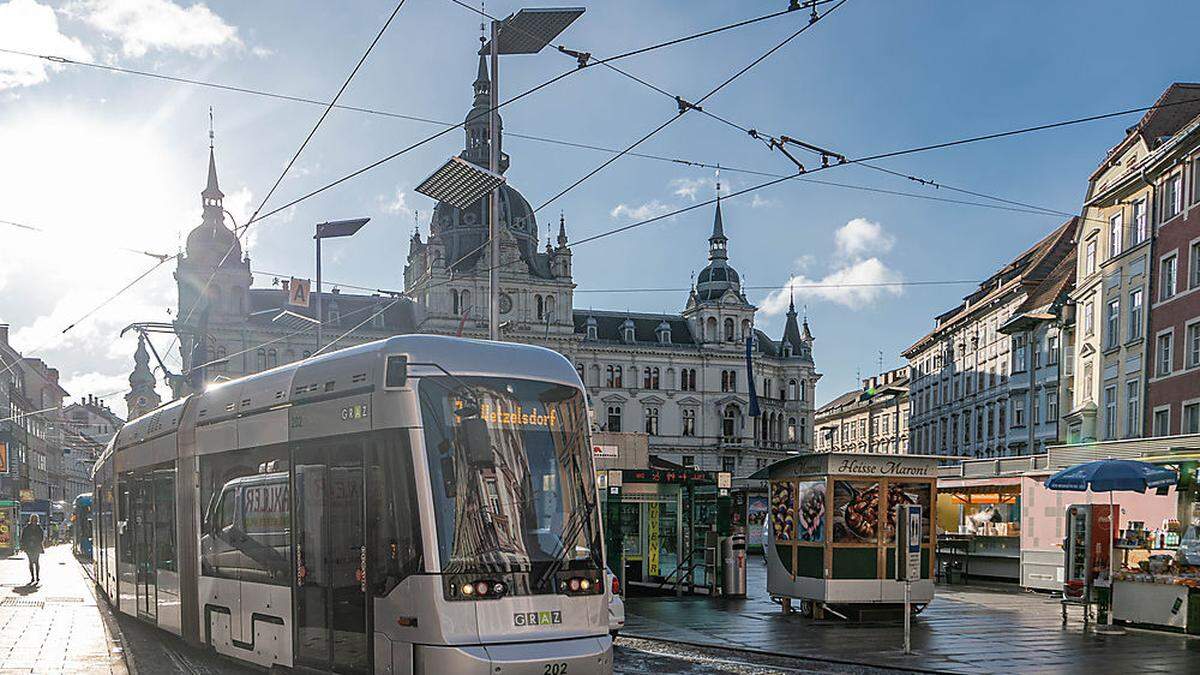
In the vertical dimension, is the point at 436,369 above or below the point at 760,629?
above

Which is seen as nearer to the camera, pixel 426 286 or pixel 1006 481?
pixel 1006 481

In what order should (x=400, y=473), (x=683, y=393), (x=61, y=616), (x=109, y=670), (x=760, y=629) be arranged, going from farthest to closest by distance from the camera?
(x=683, y=393)
(x=61, y=616)
(x=760, y=629)
(x=109, y=670)
(x=400, y=473)

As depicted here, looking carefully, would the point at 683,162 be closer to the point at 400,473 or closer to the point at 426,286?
the point at 400,473

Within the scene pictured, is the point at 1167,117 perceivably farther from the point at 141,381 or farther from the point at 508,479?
the point at 141,381

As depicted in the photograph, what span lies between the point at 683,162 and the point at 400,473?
1326cm

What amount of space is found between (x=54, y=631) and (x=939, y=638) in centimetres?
1391

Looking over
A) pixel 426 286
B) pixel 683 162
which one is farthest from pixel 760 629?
pixel 426 286

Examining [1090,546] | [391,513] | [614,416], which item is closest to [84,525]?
[1090,546]

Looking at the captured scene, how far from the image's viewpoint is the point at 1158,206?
118 feet

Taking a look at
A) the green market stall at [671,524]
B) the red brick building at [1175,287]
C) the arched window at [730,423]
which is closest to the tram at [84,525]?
the green market stall at [671,524]

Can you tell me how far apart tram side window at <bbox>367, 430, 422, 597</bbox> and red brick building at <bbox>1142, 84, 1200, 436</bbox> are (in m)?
28.7

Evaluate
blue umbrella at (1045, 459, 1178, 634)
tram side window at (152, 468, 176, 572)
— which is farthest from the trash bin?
tram side window at (152, 468, 176, 572)

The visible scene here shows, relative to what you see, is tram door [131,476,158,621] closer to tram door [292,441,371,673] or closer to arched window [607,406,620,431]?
tram door [292,441,371,673]

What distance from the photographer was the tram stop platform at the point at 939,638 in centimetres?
1564
